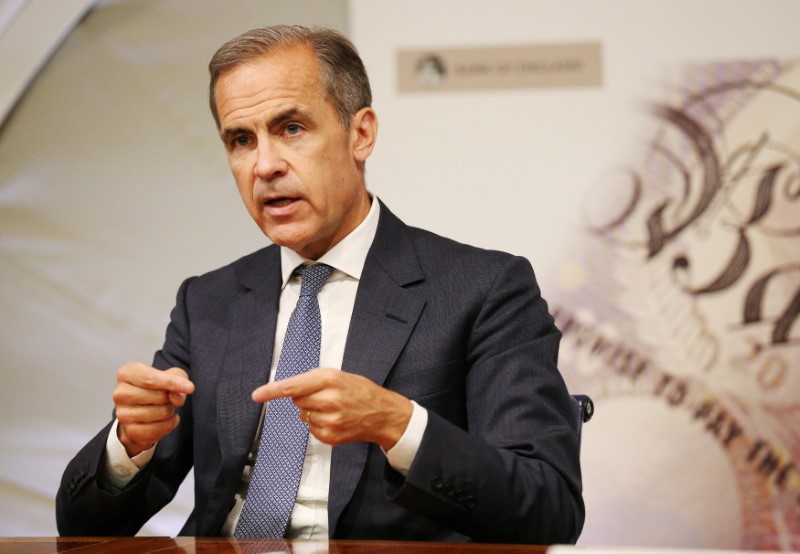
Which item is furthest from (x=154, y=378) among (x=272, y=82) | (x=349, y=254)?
(x=272, y=82)

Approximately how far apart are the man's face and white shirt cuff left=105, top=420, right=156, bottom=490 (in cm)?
49

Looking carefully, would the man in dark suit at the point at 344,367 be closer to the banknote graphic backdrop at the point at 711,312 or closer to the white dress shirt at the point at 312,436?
the white dress shirt at the point at 312,436

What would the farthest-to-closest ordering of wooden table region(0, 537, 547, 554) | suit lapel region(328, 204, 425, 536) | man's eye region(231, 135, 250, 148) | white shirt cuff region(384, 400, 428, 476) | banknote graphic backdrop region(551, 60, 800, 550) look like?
banknote graphic backdrop region(551, 60, 800, 550) → man's eye region(231, 135, 250, 148) → suit lapel region(328, 204, 425, 536) → white shirt cuff region(384, 400, 428, 476) → wooden table region(0, 537, 547, 554)

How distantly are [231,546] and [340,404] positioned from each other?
0.89ft

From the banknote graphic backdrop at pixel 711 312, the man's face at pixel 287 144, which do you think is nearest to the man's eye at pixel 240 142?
the man's face at pixel 287 144

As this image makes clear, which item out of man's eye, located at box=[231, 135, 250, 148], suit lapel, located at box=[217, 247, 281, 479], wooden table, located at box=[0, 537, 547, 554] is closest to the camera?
wooden table, located at box=[0, 537, 547, 554]

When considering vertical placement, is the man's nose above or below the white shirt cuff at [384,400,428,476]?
above

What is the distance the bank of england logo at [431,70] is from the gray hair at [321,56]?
3.38 feet

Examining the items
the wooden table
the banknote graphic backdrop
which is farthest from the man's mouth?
the banknote graphic backdrop

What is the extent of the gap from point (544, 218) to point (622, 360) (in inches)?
19.9

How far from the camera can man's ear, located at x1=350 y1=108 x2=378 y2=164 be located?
2029mm

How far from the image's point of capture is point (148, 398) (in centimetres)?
163

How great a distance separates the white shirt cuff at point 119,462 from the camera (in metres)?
1.79

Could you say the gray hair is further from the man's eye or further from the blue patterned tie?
the blue patterned tie
